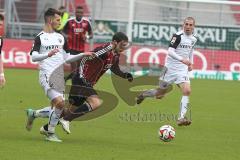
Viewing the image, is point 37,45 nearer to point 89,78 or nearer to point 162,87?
point 89,78

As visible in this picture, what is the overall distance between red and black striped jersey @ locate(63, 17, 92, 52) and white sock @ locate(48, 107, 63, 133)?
33.7ft

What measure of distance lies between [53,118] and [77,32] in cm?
1055

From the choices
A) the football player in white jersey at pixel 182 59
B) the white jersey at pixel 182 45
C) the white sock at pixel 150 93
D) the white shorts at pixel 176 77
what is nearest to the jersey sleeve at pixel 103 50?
the football player in white jersey at pixel 182 59

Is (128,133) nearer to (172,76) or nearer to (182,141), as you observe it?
(182,141)

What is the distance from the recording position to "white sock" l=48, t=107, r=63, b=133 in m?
12.0

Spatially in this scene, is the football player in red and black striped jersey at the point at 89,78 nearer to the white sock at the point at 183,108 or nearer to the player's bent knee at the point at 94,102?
the player's bent knee at the point at 94,102

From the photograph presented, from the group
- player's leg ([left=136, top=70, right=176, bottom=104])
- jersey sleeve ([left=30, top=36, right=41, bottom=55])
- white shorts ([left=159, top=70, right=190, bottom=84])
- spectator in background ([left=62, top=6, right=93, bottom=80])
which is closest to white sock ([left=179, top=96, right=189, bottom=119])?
white shorts ([left=159, top=70, right=190, bottom=84])

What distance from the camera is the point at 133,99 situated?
1852 cm

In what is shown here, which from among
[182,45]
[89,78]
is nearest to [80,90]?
[89,78]

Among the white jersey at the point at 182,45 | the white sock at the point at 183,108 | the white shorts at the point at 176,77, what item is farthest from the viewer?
the white shorts at the point at 176,77

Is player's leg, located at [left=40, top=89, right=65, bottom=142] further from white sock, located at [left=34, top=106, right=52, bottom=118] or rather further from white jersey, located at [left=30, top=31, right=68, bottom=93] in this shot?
white sock, located at [left=34, top=106, right=52, bottom=118]

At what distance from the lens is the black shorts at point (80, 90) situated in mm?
12539

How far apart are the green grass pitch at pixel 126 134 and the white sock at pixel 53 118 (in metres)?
0.25

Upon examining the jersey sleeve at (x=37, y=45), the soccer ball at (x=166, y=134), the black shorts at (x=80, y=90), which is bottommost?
the soccer ball at (x=166, y=134)
